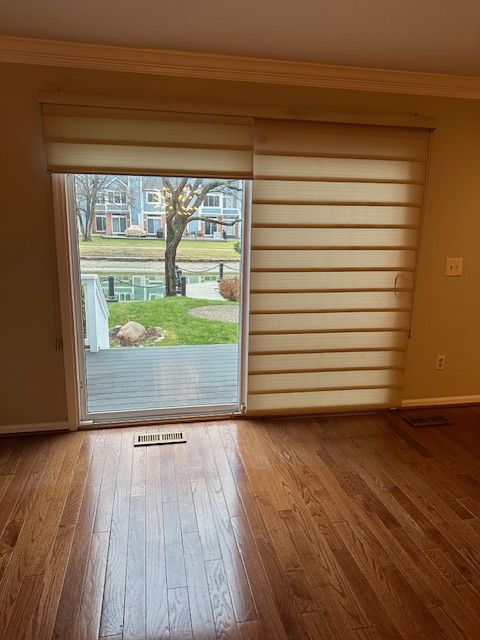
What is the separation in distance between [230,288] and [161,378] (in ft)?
3.45

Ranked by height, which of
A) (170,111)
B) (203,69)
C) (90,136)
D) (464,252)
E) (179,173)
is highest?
(203,69)

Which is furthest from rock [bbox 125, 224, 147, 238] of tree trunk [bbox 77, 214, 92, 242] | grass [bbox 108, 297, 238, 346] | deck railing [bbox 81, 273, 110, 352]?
grass [bbox 108, 297, 238, 346]

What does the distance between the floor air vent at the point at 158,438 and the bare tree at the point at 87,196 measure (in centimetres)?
137

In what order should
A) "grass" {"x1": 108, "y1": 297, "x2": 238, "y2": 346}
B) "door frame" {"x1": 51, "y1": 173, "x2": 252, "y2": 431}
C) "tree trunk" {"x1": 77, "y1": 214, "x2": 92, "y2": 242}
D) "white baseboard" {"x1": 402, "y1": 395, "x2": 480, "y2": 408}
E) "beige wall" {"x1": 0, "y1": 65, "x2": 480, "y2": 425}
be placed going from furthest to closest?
"white baseboard" {"x1": 402, "y1": 395, "x2": 480, "y2": 408}
"grass" {"x1": 108, "y1": 297, "x2": 238, "y2": 346}
"tree trunk" {"x1": 77, "y1": 214, "x2": 92, "y2": 242}
"door frame" {"x1": 51, "y1": 173, "x2": 252, "y2": 431}
"beige wall" {"x1": 0, "y1": 65, "x2": 480, "y2": 425}

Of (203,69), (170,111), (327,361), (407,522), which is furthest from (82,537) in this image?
(203,69)

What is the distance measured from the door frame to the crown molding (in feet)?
2.08

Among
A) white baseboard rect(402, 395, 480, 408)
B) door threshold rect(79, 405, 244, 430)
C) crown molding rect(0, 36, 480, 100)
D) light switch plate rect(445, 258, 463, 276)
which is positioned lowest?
door threshold rect(79, 405, 244, 430)

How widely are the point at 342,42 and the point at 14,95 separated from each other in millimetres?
1871

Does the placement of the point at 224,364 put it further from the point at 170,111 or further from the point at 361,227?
the point at 170,111

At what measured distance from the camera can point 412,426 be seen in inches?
119

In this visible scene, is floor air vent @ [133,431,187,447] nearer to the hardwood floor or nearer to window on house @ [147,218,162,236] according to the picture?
the hardwood floor

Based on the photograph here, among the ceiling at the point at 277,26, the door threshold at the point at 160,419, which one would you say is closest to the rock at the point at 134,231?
the ceiling at the point at 277,26

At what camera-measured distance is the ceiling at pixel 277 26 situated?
1912 mm

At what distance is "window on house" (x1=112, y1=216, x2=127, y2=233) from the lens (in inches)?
109
